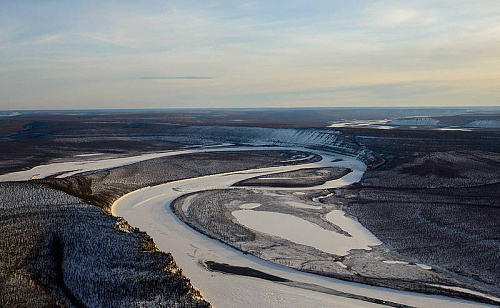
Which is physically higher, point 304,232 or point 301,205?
point 301,205

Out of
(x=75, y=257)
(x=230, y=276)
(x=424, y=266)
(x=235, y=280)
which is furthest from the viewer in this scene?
(x=424, y=266)

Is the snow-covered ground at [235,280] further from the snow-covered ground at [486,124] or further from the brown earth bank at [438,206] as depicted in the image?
the snow-covered ground at [486,124]

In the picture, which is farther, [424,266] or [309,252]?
[309,252]

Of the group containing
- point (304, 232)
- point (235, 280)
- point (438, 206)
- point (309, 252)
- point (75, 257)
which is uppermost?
point (438, 206)

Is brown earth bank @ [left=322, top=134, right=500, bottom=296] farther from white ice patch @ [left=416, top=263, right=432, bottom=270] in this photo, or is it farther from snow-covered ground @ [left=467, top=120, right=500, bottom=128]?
snow-covered ground @ [left=467, top=120, right=500, bottom=128]

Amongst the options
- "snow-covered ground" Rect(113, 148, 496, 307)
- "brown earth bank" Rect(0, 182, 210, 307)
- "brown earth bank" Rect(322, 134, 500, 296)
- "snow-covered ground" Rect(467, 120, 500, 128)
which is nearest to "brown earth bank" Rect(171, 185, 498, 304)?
"snow-covered ground" Rect(113, 148, 496, 307)

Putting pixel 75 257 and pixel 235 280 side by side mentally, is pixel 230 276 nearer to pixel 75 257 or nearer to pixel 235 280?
pixel 235 280

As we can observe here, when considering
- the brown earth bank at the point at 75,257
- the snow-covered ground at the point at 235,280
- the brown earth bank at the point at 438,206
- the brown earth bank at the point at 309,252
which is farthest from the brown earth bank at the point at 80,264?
the brown earth bank at the point at 438,206

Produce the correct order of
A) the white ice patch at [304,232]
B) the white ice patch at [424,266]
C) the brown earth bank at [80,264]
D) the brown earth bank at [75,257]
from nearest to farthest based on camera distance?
the brown earth bank at [80,264] → the brown earth bank at [75,257] → the white ice patch at [424,266] → the white ice patch at [304,232]

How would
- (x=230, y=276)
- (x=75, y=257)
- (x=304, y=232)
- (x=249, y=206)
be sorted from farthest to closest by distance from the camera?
1. (x=249, y=206)
2. (x=304, y=232)
3. (x=75, y=257)
4. (x=230, y=276)

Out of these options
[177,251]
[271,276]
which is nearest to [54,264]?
[177,251]

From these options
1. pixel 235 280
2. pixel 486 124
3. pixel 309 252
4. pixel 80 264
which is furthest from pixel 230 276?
pixel 486 124
